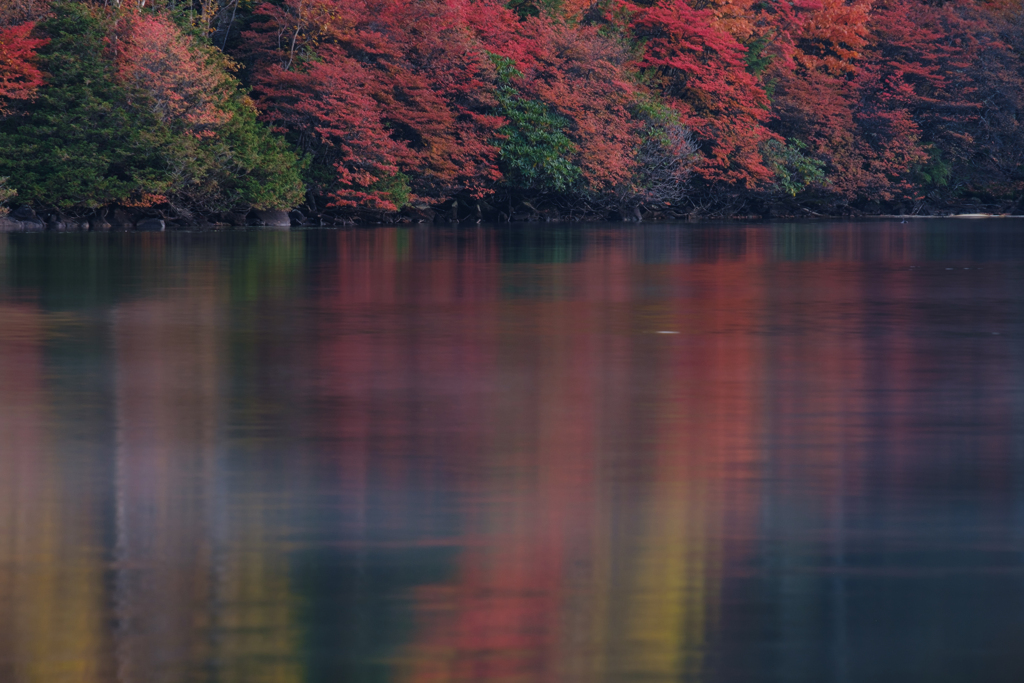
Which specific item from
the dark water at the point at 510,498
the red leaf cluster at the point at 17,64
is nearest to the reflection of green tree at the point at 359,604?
the dark water at the point at 510,498

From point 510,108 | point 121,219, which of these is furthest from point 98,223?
point 510,108

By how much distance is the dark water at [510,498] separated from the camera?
4.46 m

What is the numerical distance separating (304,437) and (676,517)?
2.58 meters

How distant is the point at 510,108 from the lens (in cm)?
5331

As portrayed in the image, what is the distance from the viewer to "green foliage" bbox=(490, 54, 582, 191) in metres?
53.3

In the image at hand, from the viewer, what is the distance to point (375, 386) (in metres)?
10.3

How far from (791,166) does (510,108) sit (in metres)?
13.8

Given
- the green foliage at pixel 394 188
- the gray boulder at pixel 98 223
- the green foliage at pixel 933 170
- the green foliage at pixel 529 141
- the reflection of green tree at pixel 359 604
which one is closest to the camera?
the reflection of green tree at pixel 359 604

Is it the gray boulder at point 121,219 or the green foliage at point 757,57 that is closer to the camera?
the gray boulder at point 121,219

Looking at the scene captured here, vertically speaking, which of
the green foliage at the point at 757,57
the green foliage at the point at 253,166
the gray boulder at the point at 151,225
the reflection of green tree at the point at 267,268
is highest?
the green foliage at the point at 757,57

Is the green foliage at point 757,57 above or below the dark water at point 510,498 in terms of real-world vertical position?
above

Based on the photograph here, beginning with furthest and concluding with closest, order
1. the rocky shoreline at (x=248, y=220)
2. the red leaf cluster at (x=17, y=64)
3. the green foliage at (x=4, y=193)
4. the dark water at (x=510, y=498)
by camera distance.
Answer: the rocky shoreline at (x=248, y=220), the red leaf cluster at (x=17, y=64), the green foliage at (x=4, y=193), the dark water at (x=510, y=498)

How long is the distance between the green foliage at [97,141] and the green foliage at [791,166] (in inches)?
848

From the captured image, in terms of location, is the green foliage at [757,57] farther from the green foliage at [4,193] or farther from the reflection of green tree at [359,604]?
the reflection of green tree at [359,604]
